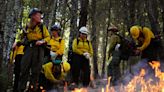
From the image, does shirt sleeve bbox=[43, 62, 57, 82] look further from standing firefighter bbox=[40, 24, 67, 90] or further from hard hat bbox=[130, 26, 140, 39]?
hard hat bbox=[130, 26, 140, 39]

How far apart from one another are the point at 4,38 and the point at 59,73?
183 cm

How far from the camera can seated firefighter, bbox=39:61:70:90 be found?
32.2ft

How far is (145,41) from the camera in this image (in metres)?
11.2

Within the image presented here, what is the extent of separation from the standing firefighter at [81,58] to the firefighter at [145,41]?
4.99 feet

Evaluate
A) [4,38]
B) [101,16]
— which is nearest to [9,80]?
[4,38]

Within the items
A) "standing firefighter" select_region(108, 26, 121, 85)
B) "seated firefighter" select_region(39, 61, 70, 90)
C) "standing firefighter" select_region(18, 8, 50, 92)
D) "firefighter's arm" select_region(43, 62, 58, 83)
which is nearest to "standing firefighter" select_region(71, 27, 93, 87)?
"standing firefighter" select_region(108, 26, 121, 85)

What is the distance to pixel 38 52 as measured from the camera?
8438 mm

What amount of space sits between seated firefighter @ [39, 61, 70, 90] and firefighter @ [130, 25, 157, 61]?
2647mm

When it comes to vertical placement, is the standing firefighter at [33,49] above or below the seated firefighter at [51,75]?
above

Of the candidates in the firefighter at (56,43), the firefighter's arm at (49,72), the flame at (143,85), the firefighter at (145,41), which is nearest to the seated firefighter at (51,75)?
the firefighter's arm at (49,72)

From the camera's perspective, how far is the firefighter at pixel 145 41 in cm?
1114

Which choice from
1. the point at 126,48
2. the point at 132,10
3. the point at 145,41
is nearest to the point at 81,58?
the point at 126,48

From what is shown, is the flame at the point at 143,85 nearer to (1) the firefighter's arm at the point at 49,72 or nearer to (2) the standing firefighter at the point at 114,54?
(1) the firefighter's arm at the point at 49,72

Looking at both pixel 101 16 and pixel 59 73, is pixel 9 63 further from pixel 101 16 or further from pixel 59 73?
pixel 101 16
